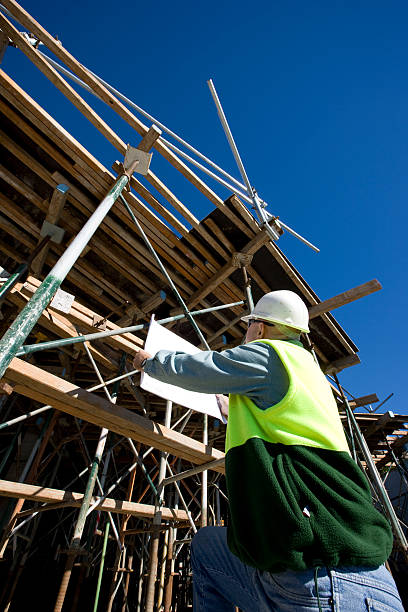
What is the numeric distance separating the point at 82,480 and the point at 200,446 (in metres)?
9.94

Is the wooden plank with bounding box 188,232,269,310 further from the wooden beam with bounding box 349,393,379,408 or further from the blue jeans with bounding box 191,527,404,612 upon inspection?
the wooden beam with bounding box 349,393,379,408

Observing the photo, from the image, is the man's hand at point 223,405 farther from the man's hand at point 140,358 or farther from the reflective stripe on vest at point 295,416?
the reflective stripe on vest at point 295,416

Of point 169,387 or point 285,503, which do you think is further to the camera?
point 169,387

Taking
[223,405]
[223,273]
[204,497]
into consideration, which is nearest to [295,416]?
[223,405]

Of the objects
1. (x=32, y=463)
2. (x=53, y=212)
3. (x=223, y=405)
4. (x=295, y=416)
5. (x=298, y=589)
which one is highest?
(x=53, y=212)

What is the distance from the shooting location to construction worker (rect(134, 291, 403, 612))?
1.14m

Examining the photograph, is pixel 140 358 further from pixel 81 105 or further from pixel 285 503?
pixel 81 105

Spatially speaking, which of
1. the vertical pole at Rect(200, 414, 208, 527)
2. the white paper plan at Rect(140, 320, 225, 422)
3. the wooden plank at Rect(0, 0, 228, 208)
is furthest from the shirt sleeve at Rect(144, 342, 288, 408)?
the wooden plank at Rect(0, 0, 228, 208)

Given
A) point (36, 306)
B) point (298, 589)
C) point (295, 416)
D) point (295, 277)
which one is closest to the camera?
point (298, 589)

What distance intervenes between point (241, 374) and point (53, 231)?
4.03 m

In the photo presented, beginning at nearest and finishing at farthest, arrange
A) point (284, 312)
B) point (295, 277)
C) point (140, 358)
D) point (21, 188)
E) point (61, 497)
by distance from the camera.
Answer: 1. point (284, 312)
2. point (140, 358)
3. point (61, 497)
4. point (21, 188)
5. point (295, 277)

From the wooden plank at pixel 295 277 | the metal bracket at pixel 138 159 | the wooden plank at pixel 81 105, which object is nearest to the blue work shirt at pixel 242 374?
the metal bracket at pixel 138 159

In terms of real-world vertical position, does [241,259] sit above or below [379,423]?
below

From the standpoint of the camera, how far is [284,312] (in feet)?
6.57
